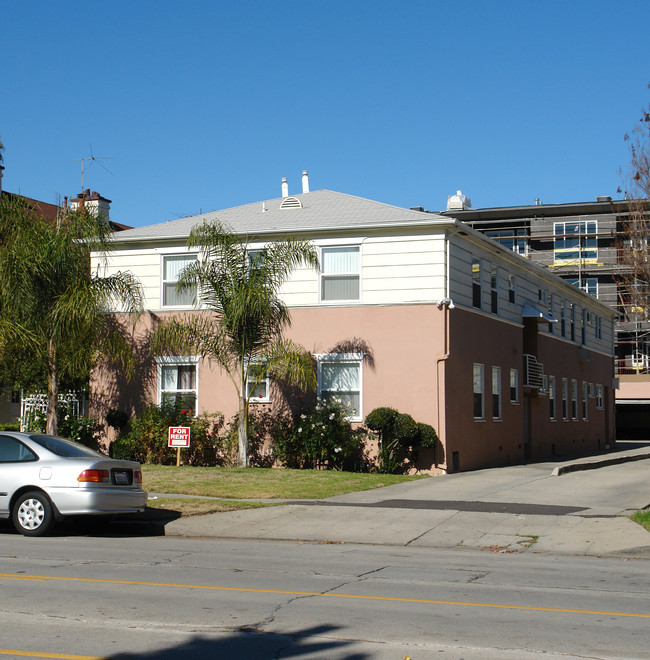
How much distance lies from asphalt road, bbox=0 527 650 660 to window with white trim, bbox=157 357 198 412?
12802 mm

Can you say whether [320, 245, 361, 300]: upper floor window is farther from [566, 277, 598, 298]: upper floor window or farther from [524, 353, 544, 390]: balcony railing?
[566, 277, 598, 298]: upper floor window

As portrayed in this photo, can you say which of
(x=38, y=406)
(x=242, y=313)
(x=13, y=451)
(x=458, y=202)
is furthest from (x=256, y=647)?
Answer: (x=458, y=202)

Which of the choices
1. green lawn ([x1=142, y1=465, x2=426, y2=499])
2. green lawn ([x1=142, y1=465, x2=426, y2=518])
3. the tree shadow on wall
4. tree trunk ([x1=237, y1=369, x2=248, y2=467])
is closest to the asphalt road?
green lawn ([x1=142, y1=465, x2=426, y2=518])

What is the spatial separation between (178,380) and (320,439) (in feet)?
16.3

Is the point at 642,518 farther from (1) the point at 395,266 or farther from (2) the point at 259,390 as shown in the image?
(2) the point at 259,390

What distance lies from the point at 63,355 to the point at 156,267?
15.5 ft

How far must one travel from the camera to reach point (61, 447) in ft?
45.8

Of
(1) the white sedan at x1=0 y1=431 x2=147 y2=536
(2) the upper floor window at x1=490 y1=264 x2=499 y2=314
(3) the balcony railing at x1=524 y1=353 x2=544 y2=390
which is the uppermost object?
(2) the upper floor window at x1=490 y1=264 x2=499 y2=314

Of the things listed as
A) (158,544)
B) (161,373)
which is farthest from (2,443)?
(161,373)

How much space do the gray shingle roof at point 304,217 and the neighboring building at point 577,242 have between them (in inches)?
1412

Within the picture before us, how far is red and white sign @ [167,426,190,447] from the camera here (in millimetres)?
21781

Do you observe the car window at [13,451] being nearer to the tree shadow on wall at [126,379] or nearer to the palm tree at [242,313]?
the palm tree at [242,313]

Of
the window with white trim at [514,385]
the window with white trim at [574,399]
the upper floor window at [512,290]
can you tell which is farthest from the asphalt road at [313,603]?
the window with white trim at [574,399]

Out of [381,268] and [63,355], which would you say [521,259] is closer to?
[381,268]
